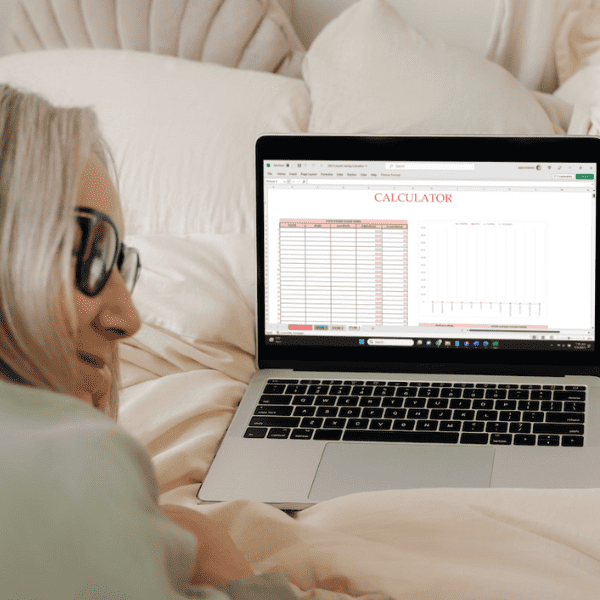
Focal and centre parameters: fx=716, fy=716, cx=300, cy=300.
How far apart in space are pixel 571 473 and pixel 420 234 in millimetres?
366

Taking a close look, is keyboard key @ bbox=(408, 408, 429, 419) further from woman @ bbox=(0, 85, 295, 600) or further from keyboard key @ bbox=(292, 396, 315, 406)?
woman @ bbox=(0, 85, 295, 600)

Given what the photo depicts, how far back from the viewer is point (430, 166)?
37.7 inches

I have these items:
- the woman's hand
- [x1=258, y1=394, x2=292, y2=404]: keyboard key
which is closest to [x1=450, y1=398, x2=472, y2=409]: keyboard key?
[x1=258, y1=394, x2=292, y2=404]: keyboard key

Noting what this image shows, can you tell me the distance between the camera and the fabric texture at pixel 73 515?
0.25 metres

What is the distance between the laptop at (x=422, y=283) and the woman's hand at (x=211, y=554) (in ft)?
1.03

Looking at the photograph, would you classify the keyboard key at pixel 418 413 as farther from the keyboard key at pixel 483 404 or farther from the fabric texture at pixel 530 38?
the fabric texture at pixel 530 38

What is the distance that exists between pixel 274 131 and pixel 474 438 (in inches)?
26.4

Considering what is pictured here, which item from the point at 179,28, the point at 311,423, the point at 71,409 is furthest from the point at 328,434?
the point at 179,28

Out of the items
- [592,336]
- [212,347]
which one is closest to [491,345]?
[592,336]

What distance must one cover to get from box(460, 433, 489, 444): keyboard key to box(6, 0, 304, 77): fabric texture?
97cm

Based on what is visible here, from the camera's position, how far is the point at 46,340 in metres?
0.38

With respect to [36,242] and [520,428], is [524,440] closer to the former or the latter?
[520,428]

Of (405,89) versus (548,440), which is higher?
(405,89)

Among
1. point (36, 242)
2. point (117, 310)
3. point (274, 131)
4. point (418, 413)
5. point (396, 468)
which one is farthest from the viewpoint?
point (274, 131)
